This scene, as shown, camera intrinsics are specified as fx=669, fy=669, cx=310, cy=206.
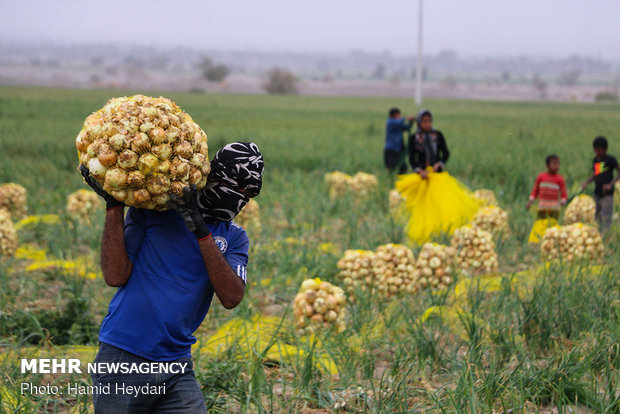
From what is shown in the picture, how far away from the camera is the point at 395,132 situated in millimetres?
10945

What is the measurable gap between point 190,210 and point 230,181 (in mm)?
193

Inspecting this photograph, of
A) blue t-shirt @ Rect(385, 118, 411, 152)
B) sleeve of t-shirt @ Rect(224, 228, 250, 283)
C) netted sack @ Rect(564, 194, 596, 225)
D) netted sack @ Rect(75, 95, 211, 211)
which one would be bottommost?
netted sack @ Rect(564, 194, 596, 225)

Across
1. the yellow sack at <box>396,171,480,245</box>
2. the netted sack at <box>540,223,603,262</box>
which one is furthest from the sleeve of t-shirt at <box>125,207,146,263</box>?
the yellow sack at <box>396,171,480,245</box>

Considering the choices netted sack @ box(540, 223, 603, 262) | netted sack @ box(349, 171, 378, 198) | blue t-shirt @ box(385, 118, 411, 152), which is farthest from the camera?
blue t-shirt @ box(385, 118, 411, 152)

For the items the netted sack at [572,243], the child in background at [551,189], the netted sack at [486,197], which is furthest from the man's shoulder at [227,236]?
the netted sack at [486,197]

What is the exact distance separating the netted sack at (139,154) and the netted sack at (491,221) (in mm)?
4627

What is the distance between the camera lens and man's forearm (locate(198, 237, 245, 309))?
83.0 inches

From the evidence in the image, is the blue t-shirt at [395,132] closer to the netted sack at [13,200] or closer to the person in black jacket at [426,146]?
the person in black jacket at [426,146]

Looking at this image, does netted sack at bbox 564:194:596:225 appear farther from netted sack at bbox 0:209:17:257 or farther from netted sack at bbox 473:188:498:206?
netted sack at bbox 0:209:17:257

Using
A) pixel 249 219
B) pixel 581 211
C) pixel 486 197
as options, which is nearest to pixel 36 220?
pixel 249 219

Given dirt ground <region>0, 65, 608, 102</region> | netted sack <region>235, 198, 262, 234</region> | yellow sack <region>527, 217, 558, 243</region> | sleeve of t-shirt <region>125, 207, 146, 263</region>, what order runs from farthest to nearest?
dirt ground <region>0, 65, 608, 102</region> < yellow sack <region>527, 217, 558, 243</region> < netted sack <region>235, 198, 262, 234</region> < sleeve of t-shirt <region>125, 207, 146, 263</region>

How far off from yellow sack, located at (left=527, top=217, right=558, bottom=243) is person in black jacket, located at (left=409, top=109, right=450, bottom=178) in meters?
1.10

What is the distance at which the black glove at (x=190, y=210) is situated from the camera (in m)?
2.07

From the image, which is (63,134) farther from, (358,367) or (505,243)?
(358,367)
